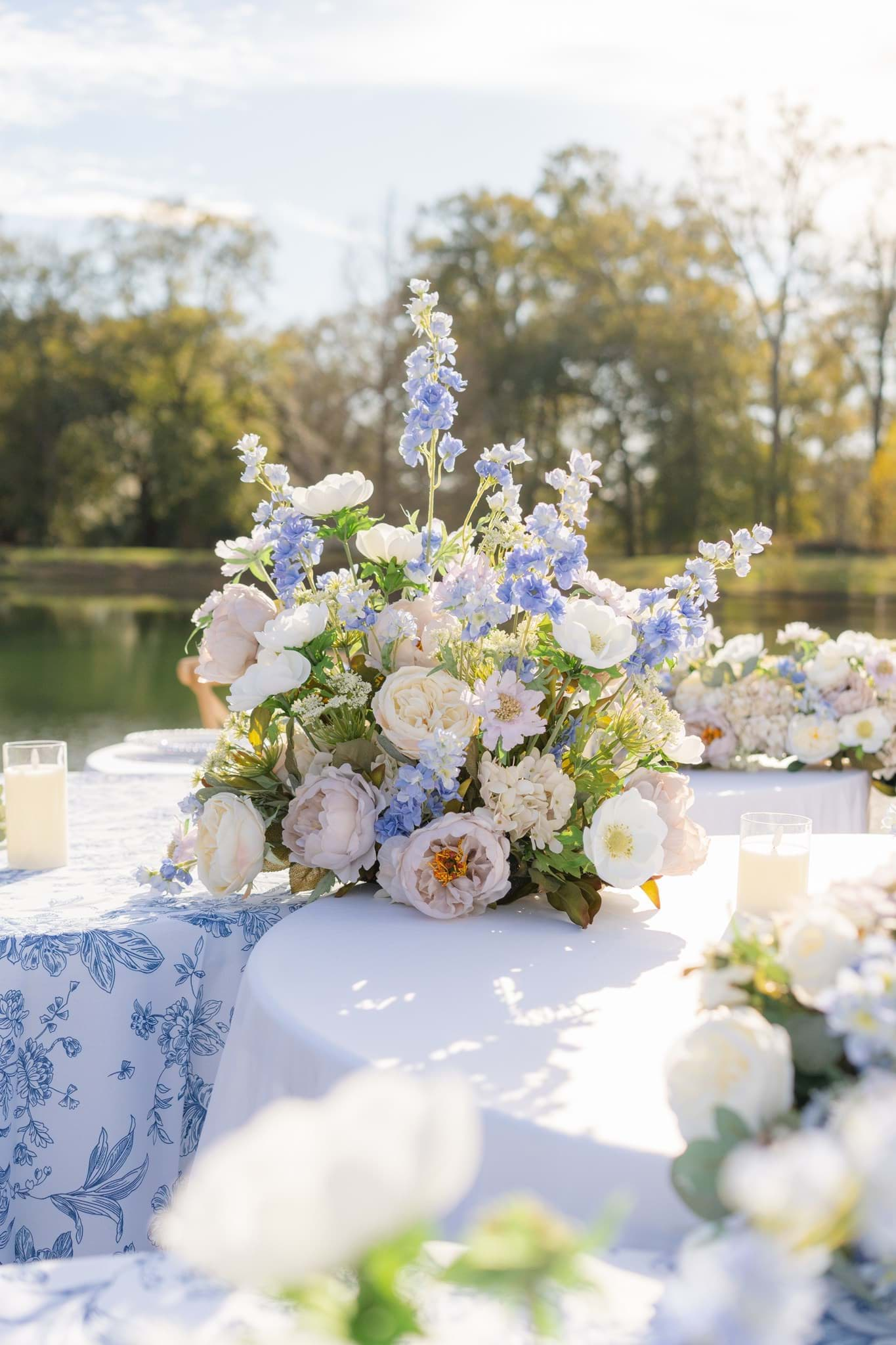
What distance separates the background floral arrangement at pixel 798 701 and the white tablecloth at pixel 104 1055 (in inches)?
59.7

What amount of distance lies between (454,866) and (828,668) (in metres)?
1.63

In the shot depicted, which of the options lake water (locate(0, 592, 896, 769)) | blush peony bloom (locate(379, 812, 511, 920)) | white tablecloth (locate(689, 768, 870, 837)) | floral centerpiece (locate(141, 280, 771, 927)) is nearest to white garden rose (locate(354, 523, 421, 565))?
floral centerpiece (locate(141, 280, 771, 927))

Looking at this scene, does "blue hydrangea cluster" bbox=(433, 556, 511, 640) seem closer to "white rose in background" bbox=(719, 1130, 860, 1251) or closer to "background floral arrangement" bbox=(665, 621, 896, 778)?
"white rose in background" bbox=(719, 1130, 860, 1251)

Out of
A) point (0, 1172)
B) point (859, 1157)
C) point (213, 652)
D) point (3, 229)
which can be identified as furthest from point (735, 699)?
point (3, 229)

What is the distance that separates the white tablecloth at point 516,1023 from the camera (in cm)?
92

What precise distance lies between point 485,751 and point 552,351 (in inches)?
863

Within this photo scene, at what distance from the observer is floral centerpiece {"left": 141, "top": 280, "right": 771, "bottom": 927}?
54.7 inches

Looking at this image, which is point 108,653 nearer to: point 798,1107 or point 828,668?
point 828,668

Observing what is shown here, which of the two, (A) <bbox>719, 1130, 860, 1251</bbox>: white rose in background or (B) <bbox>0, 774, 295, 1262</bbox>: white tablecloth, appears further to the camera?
(B) <bbox>0, 774, 295, 1262</bbox>: white tablecloth

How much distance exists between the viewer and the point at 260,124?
23.0 metres

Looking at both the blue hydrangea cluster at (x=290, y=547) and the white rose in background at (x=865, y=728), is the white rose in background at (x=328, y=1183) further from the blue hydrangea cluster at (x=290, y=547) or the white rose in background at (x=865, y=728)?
the white rose in background at (x=865, y=728)

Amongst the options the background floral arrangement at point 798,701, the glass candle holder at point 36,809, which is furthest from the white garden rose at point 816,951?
the background floral arrangement at point 798,701

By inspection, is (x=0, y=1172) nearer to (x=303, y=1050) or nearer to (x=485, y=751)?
(x=303, y=1050)

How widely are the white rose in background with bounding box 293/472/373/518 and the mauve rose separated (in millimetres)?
130
